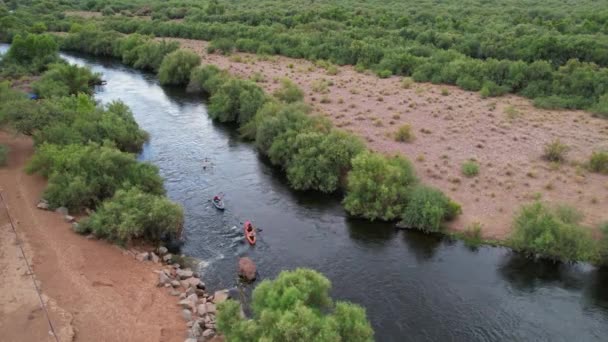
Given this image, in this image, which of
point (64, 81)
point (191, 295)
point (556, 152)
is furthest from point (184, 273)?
point (64, 81)

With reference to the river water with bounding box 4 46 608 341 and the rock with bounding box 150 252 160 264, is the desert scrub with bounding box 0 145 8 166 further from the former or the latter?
the rock with bounding box 150 252 160 264

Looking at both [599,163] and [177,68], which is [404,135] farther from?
[177,68]

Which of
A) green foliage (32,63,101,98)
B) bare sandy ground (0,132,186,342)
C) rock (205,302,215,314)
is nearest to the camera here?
bare sandy ground (0,132,186,342)

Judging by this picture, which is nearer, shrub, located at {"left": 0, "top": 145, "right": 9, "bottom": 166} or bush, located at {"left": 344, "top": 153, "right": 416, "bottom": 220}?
bush, located at {"left": 344, "top": 153, "right": 416, "bottom": 220}

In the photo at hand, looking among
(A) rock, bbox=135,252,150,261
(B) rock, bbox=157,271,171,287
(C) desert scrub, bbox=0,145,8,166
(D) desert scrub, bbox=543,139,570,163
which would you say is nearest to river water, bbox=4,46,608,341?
(B) rock, bbox=157,271,171,287

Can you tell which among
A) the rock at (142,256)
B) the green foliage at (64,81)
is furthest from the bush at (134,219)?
the green foliage at (64,81)

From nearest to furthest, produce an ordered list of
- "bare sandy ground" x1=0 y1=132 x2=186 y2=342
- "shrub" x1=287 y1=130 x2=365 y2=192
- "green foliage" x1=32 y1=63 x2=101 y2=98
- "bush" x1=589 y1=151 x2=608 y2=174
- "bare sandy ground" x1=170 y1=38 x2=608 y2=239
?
1. "bare sandy ground" x1=0 y1=132 x2=186 y2=342
2. "bare sandy ground" x1=170 y1=38 x2=608 y2=239
3. "shrub" x1=287 y1=130 x2=365 y2=192
4. "bush" x1=589 y1=151 x2=608 y2=174
5. "green foliage" x1=32 y1=63 x2=101 y2=98

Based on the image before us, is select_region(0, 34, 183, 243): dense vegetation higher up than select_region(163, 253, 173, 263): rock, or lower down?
higher up
